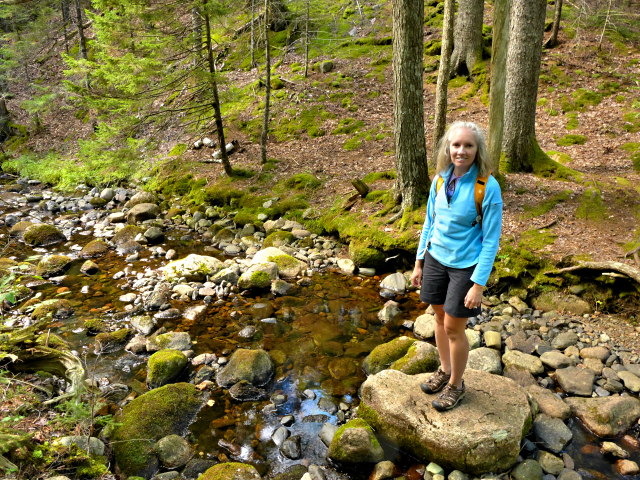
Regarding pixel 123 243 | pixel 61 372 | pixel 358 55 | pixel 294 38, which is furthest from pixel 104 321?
pixel 294 38

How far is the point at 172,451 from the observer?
11.9ft

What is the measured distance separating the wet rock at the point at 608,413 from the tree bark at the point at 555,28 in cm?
1333

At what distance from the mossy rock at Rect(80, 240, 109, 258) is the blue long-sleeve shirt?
26.9 ft

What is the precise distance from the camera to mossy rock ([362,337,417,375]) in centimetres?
479

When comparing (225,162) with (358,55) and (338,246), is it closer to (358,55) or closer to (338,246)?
(338,246)

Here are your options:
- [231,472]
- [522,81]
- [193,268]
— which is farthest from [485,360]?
[522,81]

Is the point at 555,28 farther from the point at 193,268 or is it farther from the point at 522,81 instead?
the point at 193,268

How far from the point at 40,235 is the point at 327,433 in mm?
9218

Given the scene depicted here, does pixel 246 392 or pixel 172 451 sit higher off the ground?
pixel 172 451

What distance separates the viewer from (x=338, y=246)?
846 centimetres

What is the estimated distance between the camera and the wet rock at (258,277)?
22.9 ft

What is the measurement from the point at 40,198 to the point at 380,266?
12.8 m

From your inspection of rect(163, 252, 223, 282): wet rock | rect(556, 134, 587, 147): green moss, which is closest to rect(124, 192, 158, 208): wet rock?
rect(163, 252, 223, 282): wet rock

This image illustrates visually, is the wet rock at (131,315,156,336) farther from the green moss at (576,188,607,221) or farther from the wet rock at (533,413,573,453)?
the green moss at (576,188,607,221)
